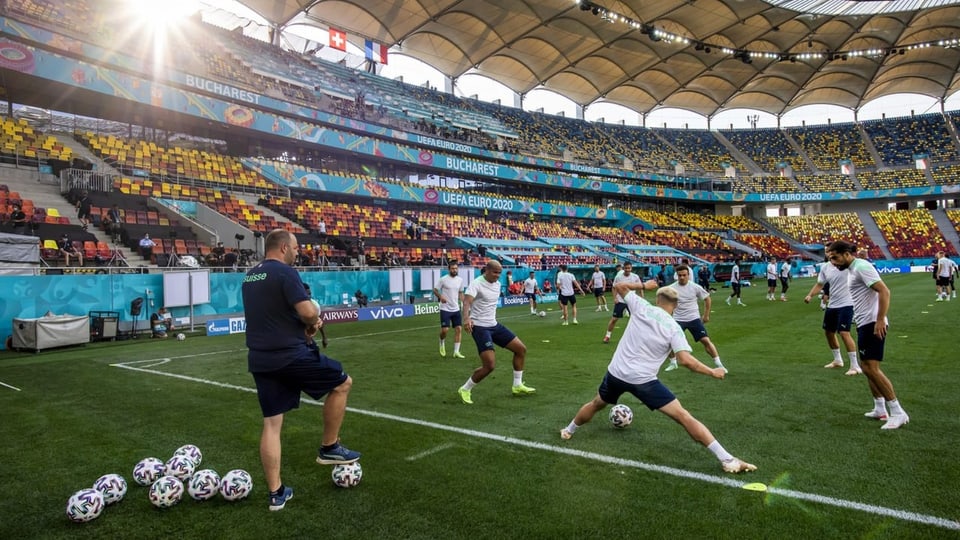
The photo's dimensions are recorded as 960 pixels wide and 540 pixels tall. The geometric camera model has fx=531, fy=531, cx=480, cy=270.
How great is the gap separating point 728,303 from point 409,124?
33194mm

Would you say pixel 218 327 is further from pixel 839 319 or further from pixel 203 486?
pixel 839 319

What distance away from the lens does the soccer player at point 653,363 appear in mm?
4766

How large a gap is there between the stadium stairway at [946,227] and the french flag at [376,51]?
67.7 meters

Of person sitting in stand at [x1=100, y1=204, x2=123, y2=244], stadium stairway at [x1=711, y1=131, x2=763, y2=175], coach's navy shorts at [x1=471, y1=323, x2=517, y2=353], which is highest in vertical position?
stadium stairway at [x1=711, y1=131, x2=763, y2=175]

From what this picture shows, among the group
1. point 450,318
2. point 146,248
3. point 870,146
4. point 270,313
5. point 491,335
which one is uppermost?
point 870,146

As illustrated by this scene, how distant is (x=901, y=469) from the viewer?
470 centimetres

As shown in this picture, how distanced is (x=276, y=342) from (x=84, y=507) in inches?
74.0

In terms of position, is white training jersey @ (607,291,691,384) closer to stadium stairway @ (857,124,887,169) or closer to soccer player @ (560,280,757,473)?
soccer player @ (560,280,757,473)

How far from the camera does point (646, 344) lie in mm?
5109

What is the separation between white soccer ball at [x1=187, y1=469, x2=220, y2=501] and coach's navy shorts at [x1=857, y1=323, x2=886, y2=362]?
6.73 meters

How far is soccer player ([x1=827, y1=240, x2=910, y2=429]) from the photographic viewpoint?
589 centimetres

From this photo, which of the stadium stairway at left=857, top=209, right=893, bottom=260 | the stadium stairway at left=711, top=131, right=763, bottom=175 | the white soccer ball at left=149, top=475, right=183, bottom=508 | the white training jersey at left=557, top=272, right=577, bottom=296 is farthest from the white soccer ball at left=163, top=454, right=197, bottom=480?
the stadium stairway at left=711, top=131, right=763, bottom=175

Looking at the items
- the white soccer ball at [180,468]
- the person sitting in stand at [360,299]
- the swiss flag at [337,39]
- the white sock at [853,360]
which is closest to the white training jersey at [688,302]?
the white sock at [853,360]

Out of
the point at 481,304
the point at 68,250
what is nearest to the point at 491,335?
the point at 481,304
